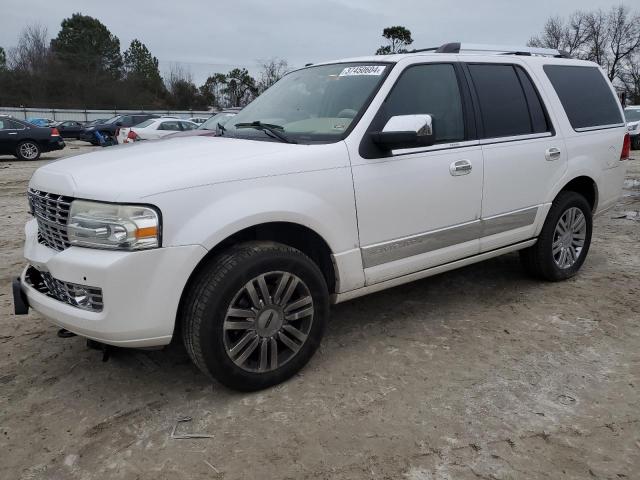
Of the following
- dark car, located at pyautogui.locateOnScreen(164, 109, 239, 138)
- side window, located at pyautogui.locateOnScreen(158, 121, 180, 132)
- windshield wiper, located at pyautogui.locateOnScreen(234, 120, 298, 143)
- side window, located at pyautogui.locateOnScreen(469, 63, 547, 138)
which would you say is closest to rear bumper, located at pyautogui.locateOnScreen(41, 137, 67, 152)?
side window, located at pyautogui.locateOnScreen(158, 121, 180, 132)

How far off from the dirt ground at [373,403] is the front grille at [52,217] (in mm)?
874

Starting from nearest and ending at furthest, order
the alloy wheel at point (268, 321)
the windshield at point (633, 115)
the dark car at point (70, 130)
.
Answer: the alloy wheel at point (268, 321) → the windshield at point (633, 115) → the dark car at point (70, 130)

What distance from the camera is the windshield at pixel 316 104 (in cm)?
339

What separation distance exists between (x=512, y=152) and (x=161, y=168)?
8.52ft

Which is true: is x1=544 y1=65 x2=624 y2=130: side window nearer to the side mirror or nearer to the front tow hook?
the side mirror

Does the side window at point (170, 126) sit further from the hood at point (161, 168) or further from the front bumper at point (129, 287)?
the front bumper at point (129, 287)

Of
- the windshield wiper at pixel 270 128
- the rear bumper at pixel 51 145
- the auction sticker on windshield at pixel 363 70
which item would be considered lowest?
the windshield wiper at pixel 270 128

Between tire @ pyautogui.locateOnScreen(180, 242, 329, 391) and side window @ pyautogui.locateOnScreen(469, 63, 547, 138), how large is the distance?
1873 mm

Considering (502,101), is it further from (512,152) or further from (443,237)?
(443,237)

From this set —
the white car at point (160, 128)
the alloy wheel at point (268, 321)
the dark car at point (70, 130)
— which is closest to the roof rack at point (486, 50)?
the alloy wheel at point (268, 321)

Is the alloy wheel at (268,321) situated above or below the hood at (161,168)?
below

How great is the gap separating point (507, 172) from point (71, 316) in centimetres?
306

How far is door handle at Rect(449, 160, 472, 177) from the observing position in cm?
366

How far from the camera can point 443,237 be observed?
12.2ft
